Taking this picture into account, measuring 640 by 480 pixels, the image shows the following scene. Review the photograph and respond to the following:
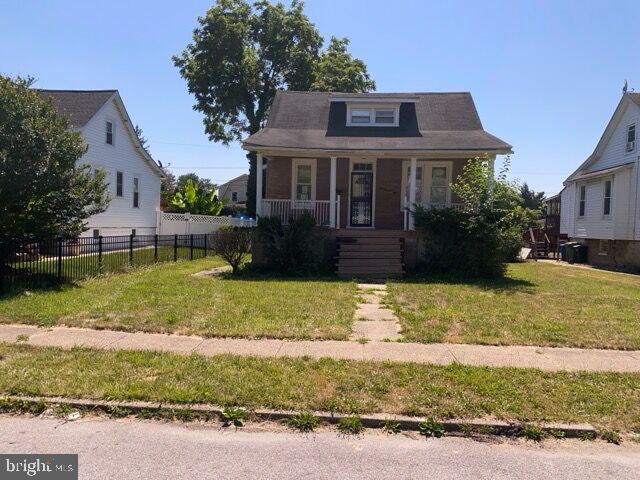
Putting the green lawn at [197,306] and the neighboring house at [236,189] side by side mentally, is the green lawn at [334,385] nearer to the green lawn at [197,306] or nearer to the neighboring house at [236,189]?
the green lawn at [197,306]

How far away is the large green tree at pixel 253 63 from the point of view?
110ft

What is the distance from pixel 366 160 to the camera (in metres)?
17.8

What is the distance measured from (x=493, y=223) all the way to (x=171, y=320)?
9.62 metres

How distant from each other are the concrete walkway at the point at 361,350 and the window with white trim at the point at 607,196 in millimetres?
17621

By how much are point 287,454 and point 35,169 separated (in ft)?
30.6

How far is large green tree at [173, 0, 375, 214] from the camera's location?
3341 centimetres

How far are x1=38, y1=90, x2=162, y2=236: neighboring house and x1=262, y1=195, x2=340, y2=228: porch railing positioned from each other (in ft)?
29.6

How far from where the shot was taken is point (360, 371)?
5438 mm

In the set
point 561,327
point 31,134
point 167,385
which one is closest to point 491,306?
point 561,327

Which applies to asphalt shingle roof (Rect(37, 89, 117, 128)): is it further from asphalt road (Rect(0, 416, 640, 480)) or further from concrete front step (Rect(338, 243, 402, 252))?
asphalt road (Rect(0, 416, 640, 480))

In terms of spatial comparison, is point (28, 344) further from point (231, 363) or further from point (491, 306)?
point (491, 306)

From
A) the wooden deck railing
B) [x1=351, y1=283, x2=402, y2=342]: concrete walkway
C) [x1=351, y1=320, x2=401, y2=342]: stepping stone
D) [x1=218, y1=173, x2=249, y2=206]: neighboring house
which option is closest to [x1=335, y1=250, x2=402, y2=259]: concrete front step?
the wooden deck railing
